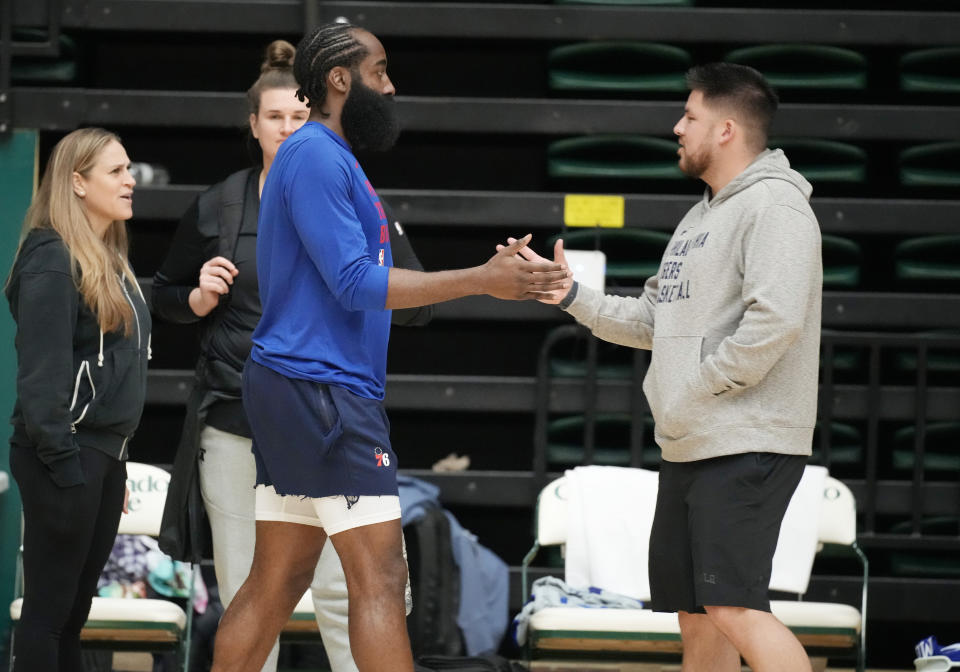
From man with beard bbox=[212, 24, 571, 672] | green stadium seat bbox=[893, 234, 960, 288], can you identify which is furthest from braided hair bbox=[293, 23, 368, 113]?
green stadium seat bbox=[893, 234, 960, 288]

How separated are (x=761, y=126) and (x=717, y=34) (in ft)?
6.91

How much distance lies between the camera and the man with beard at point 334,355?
2770mm

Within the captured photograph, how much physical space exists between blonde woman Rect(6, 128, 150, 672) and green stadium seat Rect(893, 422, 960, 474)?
10.4 ft

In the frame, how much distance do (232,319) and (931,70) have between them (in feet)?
11.0

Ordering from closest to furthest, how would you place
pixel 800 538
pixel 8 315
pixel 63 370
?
pixel 63 370 → pixel 800 538 → pixel 8 315

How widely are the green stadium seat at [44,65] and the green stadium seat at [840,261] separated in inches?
128

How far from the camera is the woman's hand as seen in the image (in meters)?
3.62

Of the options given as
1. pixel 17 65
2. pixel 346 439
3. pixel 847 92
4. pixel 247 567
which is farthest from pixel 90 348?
pixel 847 92

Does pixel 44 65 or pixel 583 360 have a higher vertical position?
pixel 44 65

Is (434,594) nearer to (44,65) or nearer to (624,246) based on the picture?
(624,246)

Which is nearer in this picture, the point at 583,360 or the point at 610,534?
the point at 610,534

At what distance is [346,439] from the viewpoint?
2.81m

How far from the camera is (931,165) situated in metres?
5.50

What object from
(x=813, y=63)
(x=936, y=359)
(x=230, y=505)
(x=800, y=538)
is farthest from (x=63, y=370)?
(x=936, y=359)
